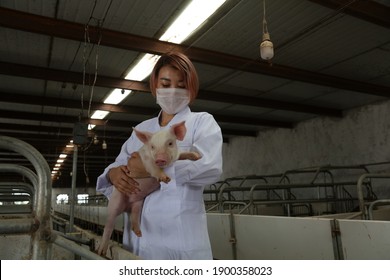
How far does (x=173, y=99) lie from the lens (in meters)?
1.73

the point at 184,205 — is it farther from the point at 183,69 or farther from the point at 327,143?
the point at 327,143

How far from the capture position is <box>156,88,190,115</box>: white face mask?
5.68 ft

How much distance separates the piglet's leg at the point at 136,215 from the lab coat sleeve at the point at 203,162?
0.29m

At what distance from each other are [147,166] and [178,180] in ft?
0.62

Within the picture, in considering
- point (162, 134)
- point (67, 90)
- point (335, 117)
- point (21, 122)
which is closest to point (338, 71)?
point (335, 117)

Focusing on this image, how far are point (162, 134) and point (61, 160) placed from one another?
3.70 metres

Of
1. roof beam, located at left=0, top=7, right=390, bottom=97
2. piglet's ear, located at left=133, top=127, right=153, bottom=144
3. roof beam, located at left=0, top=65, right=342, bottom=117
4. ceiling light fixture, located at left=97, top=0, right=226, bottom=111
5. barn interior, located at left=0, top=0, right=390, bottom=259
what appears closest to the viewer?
piglet's ear, located at left=133, top=127, right=153, bottom=144

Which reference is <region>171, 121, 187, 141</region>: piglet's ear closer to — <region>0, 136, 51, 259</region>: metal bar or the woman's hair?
the woman's hair

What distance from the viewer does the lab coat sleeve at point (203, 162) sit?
1616 mm

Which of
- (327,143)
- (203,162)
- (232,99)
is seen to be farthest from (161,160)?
(327,143)

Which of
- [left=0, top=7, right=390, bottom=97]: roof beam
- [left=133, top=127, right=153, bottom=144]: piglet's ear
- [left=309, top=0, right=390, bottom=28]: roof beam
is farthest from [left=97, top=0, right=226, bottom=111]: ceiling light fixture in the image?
[left=309, top=0, right=390, bottom=28]: roof beam

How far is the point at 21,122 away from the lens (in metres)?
6.57

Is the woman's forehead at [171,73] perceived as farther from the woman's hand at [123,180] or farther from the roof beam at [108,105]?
the roof beam at [108,105]

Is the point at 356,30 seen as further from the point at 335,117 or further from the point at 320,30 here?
the point at 335,117
